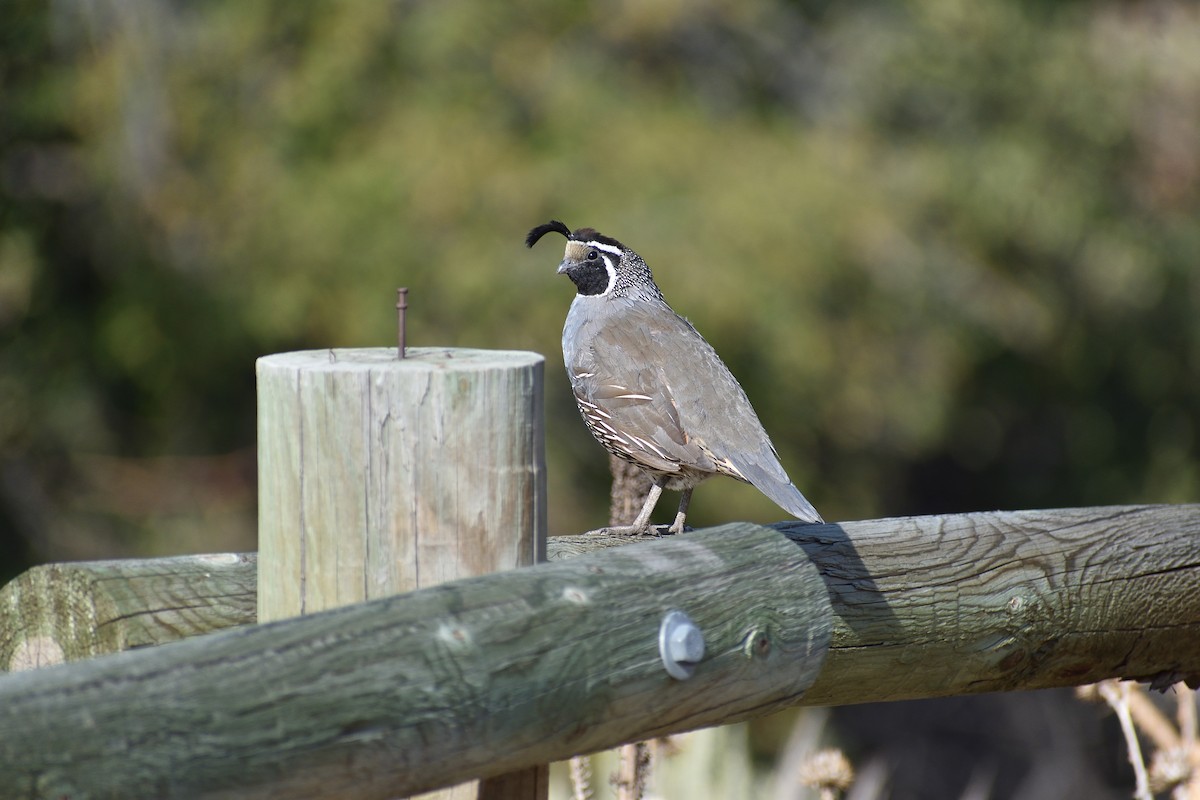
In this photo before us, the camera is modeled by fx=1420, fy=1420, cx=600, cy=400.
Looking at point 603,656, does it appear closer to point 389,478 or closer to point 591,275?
point 389,478

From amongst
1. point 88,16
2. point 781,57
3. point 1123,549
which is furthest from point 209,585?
point 781,57

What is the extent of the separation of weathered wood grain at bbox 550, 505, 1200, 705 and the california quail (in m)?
0.45

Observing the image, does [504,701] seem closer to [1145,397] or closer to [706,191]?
[706,191]

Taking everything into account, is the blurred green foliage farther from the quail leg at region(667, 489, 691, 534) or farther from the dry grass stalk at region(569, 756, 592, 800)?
the dry grass stalk at region(569, 756, 592, 800)

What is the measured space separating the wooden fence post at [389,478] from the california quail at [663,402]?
123 centimetres

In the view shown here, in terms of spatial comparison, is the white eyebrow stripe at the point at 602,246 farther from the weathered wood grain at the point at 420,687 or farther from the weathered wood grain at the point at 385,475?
the weathered wood grain at the point at 385,475

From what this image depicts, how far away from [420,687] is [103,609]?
0.76m

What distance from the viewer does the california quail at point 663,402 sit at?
3.52 metres

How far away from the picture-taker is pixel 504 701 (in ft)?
5.87

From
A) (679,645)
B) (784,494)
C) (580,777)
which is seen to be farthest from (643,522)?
(679,645)

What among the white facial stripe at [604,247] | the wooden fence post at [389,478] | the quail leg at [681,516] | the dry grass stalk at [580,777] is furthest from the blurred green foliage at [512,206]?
the wooden fence post at [389,478]

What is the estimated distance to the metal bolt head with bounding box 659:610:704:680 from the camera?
2.04 metres

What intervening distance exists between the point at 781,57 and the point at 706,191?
91.9 inches

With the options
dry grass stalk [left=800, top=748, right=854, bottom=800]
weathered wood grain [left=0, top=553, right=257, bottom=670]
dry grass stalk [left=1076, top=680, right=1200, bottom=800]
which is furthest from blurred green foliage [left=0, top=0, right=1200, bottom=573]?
weathered wood grain [left=0, top=553, right=257, bottom=670]
